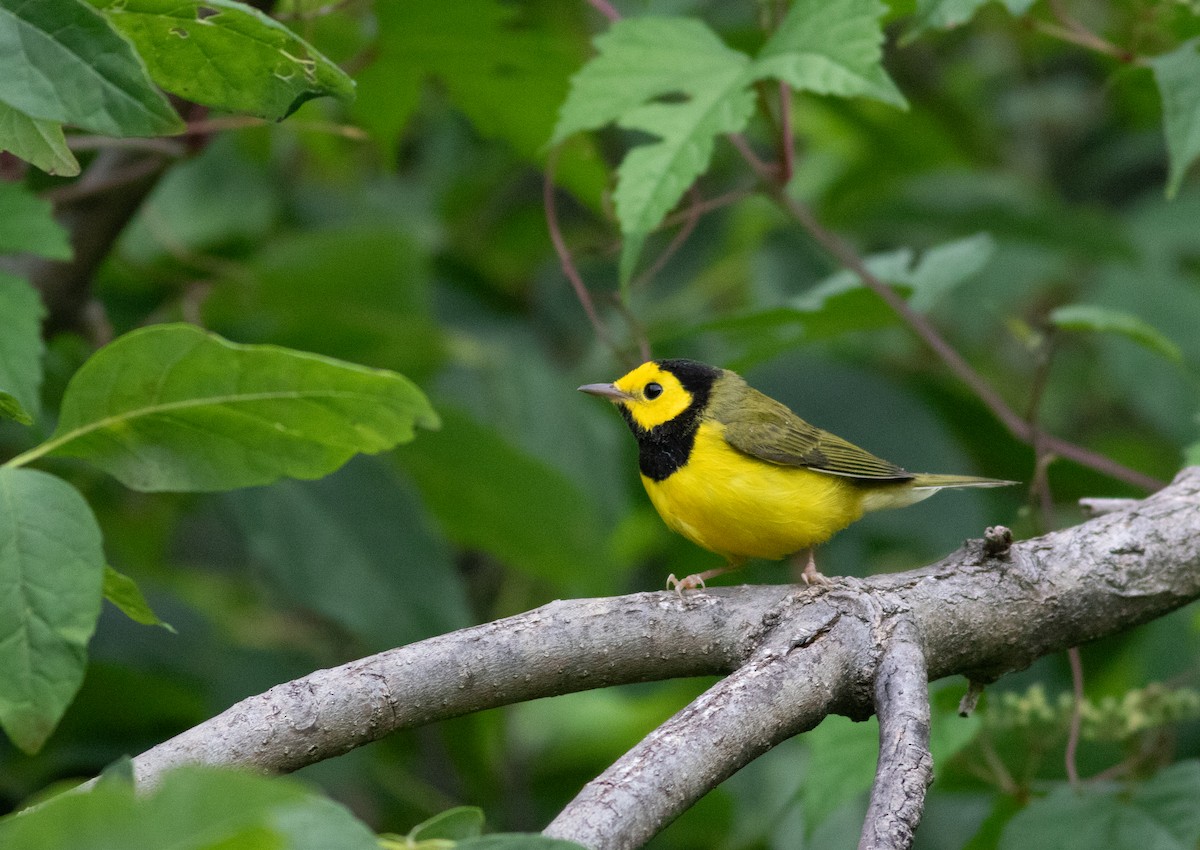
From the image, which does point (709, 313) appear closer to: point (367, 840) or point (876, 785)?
point (876, 785)

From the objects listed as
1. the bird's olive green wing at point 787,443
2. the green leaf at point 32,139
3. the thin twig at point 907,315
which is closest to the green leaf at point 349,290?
the bird's olive green wing at point 787,443

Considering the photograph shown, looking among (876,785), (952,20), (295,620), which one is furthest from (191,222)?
(876,785)

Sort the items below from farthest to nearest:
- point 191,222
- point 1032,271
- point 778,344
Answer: point 1032,271 → point 191,222 → point 778,344

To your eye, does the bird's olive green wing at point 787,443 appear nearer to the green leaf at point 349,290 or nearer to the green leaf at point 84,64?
the green leaf at point 349,290

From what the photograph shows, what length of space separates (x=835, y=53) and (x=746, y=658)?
142 cm

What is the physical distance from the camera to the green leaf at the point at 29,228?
9.49 ft

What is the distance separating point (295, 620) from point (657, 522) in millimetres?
1723

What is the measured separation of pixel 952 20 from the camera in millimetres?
2955

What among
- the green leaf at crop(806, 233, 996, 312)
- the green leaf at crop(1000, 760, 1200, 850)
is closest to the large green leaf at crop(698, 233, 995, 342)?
the green leaf at crop(806, 233, 996, 312)

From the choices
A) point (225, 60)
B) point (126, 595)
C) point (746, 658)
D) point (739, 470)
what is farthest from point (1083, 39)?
point (126, 595)

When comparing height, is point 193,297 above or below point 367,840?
below

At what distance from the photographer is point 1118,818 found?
3.10 meters

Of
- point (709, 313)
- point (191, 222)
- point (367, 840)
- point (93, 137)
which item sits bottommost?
point (709, 313)

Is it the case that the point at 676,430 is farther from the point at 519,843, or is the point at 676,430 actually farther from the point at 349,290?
the point at 519,843
